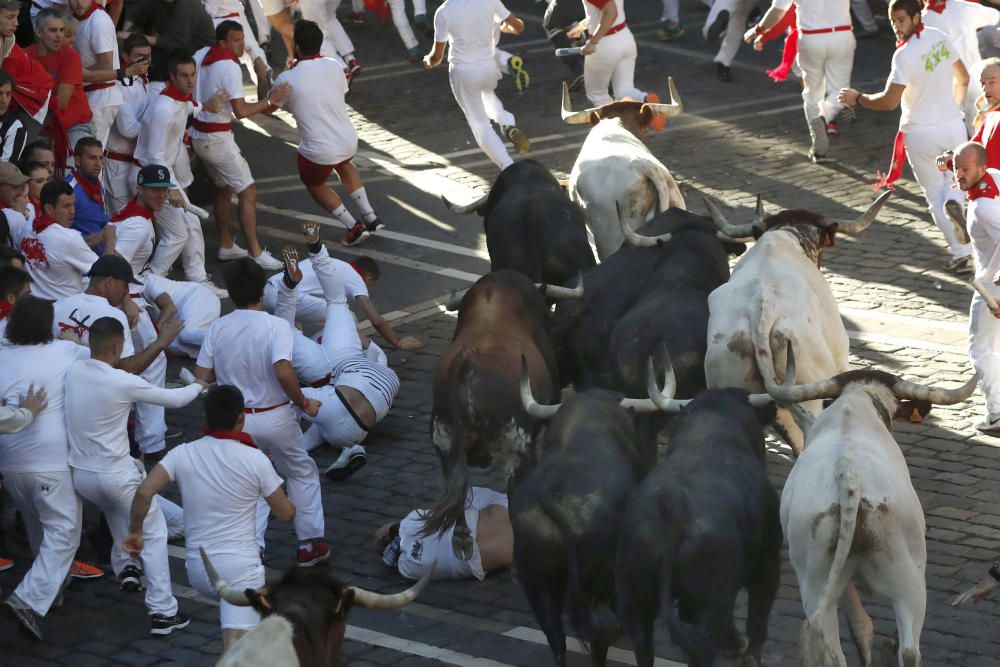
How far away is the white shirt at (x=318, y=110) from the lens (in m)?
14.7

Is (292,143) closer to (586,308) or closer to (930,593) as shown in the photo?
(586,308)

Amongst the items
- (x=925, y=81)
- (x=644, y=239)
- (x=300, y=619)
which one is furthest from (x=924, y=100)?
(x=300, y=619)

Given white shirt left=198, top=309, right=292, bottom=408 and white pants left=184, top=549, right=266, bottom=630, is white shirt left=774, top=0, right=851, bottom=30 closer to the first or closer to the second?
white shirt left=198, top=309, right=292, bottom=408

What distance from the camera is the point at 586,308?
1058cm

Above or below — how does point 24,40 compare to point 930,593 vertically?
above

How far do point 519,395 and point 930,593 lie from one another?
260cm

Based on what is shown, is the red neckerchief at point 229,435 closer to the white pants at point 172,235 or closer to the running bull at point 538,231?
the running bull at point 538,231

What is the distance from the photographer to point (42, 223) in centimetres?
1094

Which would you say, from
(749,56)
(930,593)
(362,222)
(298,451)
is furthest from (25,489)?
(749,56)

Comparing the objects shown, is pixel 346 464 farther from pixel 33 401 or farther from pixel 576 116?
pixel 576 116

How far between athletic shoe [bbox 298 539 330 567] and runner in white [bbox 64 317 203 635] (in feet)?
2.87

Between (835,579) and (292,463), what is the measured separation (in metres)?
3.77

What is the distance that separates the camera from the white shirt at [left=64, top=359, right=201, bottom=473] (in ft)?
28.7

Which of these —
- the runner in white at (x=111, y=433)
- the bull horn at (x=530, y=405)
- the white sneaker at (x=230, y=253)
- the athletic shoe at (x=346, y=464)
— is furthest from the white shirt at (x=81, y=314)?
the white sneaker at (x=230, y=253)
